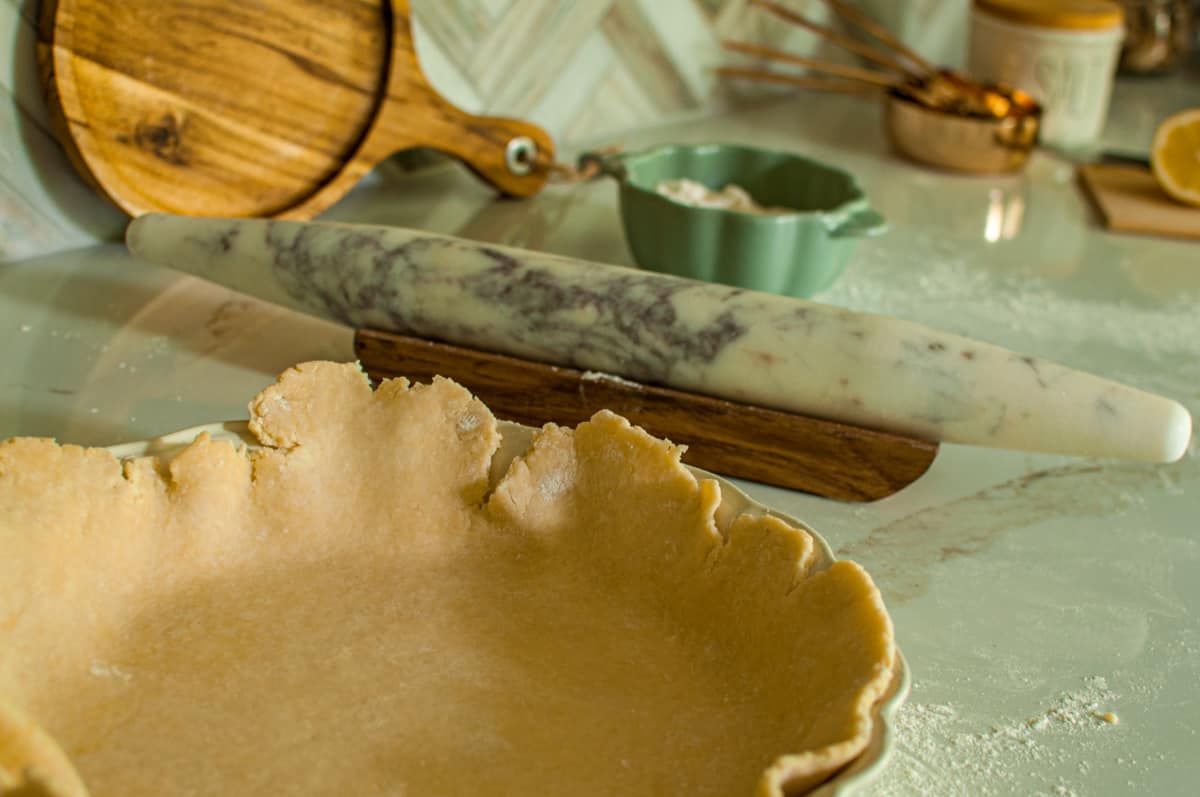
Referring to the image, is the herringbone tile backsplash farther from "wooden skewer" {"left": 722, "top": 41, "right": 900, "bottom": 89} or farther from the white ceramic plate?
the white ceramic plate

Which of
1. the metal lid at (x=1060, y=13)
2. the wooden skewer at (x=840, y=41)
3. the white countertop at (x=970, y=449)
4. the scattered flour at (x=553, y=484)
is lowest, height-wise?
the white countertop at (x=970, y=449)

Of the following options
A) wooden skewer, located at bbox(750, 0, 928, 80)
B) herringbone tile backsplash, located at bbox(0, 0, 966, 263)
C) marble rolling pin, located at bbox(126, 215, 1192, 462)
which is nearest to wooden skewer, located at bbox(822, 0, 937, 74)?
wooden skewer, located at bbox(750, 0, 928, 80)

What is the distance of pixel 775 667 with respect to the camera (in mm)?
568

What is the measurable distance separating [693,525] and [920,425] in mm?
265

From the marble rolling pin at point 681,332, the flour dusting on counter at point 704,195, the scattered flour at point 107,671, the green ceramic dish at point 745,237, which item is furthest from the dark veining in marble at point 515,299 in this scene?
the scattered flour at point 107,671

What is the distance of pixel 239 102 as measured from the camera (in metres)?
1.15

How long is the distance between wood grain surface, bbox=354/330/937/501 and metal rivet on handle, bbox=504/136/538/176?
488 mm

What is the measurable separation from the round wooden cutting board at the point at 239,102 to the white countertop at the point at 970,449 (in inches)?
3.9

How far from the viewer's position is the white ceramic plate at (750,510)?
0.47m

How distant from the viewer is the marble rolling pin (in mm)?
804

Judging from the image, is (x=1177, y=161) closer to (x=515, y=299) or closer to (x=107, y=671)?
(x=515, y=299)

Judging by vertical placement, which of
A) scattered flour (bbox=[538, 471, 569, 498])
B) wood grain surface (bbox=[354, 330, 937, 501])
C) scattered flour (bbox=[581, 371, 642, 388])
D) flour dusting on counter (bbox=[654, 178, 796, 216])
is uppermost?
scattered flour (bbox=[538, 471, 569, 498])

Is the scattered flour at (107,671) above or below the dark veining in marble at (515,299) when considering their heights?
below

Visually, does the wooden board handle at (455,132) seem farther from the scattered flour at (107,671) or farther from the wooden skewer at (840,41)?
the scattered flour at (107,671)
